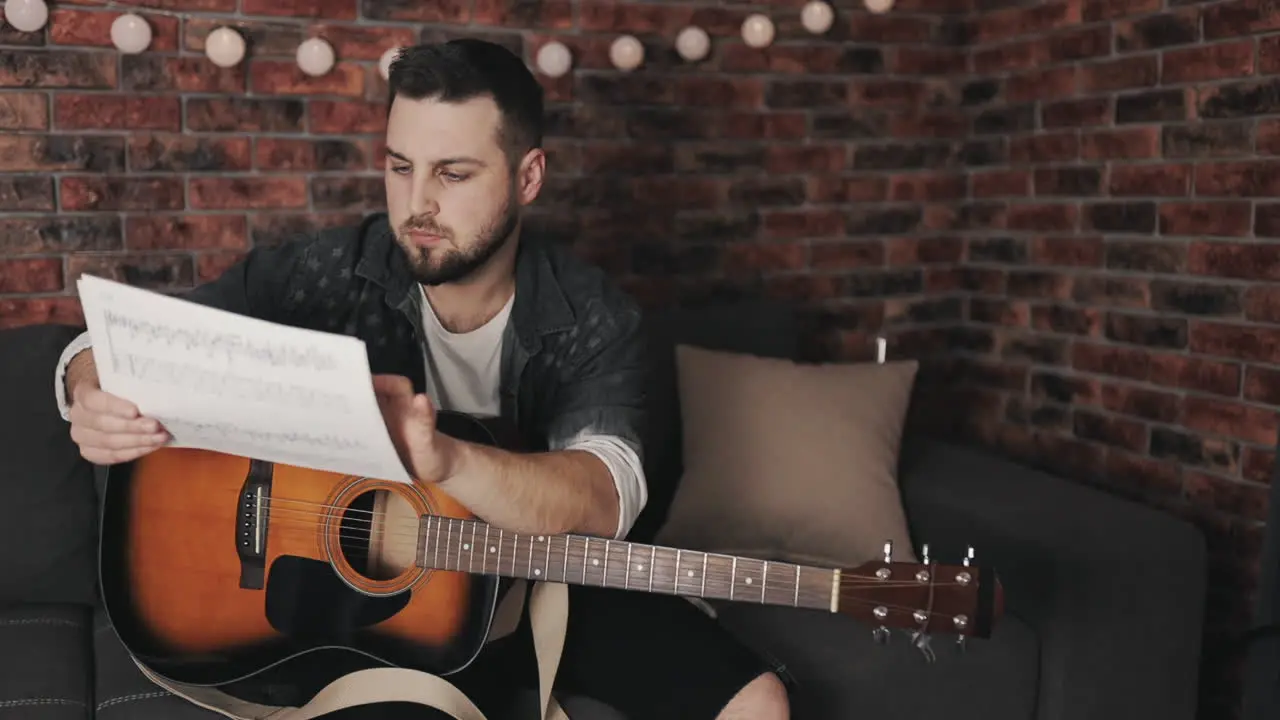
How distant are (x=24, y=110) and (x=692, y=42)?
139 cm

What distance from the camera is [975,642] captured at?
1763mm

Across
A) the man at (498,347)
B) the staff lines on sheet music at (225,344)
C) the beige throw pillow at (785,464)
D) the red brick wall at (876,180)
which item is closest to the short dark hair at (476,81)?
the man at (498,347)

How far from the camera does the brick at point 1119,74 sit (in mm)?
2371

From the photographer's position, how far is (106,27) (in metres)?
2.15

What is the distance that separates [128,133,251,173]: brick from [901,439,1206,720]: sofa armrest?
1.57 m

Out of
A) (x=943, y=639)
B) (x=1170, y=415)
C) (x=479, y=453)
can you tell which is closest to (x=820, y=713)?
(x=943, y=639)

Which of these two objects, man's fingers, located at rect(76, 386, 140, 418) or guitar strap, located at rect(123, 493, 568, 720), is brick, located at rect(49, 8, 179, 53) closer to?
man's fingers, located at rect(76, 386, 140, 418)

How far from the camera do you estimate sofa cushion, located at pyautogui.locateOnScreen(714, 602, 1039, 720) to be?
1698 mm

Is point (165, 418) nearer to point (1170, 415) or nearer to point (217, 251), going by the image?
point (217, 251)

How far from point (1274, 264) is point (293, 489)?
1.83 metres

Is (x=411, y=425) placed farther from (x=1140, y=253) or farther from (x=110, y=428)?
(x=1140, y=253)

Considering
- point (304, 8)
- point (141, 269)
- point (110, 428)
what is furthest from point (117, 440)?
point (304, 8)

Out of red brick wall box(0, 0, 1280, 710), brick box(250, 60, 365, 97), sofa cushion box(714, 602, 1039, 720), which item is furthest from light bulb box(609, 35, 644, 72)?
sofa cushion box(714, 602, 1039, 720)

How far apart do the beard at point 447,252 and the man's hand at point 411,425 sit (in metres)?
0.41
